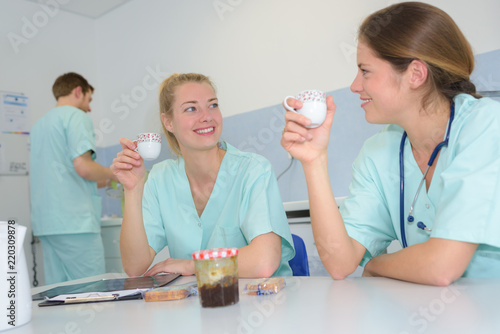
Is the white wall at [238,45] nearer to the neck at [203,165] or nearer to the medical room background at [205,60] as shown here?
the medical room background at [205,60]

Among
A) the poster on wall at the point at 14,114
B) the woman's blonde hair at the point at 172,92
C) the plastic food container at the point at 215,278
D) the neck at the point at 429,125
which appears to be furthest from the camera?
the poster on wall at the point at 14,114

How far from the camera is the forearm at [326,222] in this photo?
1081mm

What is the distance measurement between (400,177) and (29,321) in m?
0.92

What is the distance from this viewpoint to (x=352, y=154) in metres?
2.58

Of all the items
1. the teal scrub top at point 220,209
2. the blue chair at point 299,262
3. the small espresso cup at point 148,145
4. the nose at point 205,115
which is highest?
the nose at point 205,115

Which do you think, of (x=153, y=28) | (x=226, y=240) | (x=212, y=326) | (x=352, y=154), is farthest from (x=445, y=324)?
(x=153, y=28)

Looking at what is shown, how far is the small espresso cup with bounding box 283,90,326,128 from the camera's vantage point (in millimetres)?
958

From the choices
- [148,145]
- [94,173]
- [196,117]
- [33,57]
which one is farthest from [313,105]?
[33,57]

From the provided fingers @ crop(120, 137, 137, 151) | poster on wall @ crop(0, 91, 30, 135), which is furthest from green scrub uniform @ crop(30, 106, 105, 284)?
fingers @ crop(120, 137, 137, 151)

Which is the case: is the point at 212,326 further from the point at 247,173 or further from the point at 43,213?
the point at 43,213

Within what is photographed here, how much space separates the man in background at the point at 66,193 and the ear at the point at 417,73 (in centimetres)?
215

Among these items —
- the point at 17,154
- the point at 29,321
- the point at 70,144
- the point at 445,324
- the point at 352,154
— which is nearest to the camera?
the point at 445,324

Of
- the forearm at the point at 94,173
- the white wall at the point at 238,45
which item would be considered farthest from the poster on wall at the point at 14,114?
the forearm at the point at 94,173

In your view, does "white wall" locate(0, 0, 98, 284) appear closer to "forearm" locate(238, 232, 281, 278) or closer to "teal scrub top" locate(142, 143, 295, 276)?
"teal scrub top" locate(142, 143, 295, 276)
